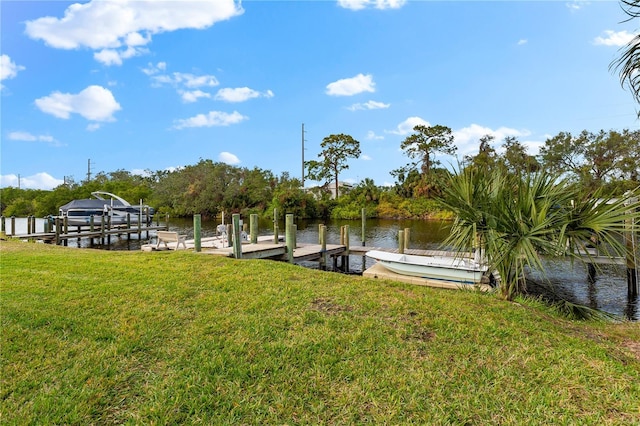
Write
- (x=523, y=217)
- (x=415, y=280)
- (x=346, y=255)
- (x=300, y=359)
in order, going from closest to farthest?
(x=300, y=359) → (x=523, y=217) → (x=415, y=280) → (x=346, y=255)

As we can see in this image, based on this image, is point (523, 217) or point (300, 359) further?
point (523, 217)

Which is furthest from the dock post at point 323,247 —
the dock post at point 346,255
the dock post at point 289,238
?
the dock post at point 289,238

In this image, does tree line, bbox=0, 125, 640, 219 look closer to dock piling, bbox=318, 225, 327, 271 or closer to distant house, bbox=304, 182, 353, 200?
distant house, bbox=304, 182, 353, 200

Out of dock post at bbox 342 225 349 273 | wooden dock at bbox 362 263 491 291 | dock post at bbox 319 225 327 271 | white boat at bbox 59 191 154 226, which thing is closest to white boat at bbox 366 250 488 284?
wooden dock at bbox 362 263 491 291

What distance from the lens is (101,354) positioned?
11.7 ft

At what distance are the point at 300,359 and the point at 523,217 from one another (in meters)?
4.43

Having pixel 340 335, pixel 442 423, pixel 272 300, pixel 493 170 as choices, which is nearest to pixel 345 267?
pixel 493 170

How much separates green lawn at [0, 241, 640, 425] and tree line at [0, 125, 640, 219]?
33.8 meters

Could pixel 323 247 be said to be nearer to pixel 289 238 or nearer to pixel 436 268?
pixel 289 238

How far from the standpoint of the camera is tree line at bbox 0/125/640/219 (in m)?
35.8

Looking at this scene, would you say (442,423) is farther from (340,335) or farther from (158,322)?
(158,322)

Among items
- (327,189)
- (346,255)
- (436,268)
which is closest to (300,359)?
(436,268)

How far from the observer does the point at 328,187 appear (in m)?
49.5

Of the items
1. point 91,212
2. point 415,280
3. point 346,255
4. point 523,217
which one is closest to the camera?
point 523,217
